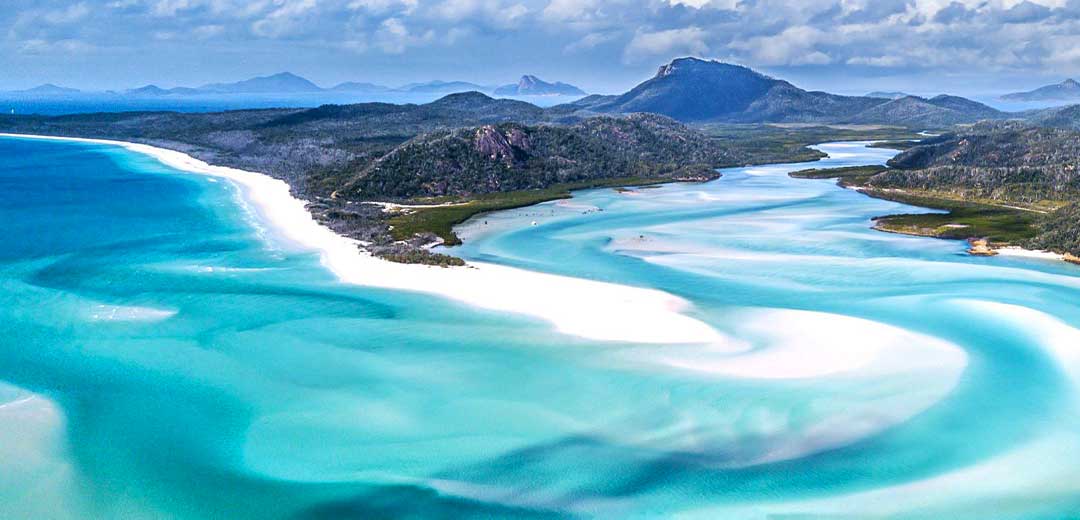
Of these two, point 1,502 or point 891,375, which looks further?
point 891,375

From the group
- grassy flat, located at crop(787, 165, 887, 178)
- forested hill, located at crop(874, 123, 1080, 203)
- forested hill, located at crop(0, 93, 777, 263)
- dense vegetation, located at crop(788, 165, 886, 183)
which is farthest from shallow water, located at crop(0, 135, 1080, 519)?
grassy flat, located at crop(787, 165, 887, 178)

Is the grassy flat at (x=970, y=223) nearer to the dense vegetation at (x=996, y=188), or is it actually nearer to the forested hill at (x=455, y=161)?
the dense vegetation at (x=996, y=188)

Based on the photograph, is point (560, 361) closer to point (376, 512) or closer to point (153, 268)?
point (376, 512)

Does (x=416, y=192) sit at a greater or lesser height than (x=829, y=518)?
greater

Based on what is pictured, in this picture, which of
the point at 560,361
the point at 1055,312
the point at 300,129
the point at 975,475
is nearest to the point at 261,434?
the point at 560,361

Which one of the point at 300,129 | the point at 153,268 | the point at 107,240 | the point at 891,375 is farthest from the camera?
the point at 300,129

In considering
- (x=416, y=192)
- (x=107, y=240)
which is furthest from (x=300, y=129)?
(x=107, y=240)

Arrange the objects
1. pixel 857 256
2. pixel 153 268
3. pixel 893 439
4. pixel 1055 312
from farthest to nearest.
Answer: pixel 857 256
pixel 153 268
pixel 1055 312
pixel 893 439

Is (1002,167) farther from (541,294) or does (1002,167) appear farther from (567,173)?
(541,294)
